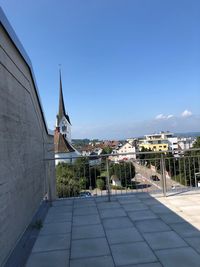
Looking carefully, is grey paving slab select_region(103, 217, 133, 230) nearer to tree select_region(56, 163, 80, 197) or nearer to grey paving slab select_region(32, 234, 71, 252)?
grey paving slab select_region(32, 234, 71, 252)

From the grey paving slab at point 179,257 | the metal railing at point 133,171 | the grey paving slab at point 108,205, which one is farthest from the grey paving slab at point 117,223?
the metal railing at point 133,171

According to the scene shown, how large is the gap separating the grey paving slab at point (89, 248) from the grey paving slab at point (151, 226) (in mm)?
733

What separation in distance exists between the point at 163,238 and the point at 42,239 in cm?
170

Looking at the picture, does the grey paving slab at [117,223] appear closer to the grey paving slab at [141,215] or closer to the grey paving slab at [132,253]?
the grey paving slab at [141,215]

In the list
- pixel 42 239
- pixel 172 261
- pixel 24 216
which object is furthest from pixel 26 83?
pixel 172 261

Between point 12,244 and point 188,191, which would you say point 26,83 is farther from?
point 188,191

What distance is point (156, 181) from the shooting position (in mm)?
9203

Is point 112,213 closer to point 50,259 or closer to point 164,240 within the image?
point 164,240

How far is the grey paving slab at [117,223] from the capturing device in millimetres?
5236

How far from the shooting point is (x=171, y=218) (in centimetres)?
545

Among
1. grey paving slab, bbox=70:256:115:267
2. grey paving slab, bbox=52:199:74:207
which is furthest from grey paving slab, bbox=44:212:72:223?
grey paving slab, bbox=70:256:115:267

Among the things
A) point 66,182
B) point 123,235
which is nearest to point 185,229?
point 123,235

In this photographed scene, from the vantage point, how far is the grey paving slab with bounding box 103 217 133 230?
5236mm

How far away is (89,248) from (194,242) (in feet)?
4.32
